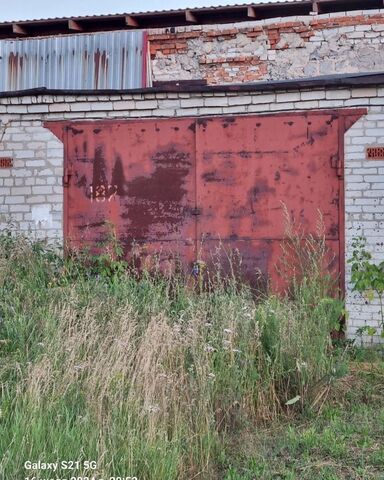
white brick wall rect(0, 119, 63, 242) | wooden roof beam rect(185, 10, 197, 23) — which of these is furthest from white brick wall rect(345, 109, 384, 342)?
wooden roof beam rect(185, 10, 197, 23)

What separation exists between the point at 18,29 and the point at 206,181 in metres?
8.22

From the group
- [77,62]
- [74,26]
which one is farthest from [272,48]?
[74,26]

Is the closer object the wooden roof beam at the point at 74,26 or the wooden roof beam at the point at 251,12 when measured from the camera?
the wooden roof beam at the point at 251,12

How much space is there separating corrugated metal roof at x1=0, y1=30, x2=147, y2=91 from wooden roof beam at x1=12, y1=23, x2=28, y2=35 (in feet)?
4.14

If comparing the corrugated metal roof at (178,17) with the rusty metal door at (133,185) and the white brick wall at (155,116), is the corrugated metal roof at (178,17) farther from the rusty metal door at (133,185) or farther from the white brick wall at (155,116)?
the rusty metal door at (133,185)

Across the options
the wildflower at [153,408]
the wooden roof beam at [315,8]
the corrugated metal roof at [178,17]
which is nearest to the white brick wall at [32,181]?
the wildflower at [153,408]

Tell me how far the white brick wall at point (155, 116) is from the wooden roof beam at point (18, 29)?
656 cm

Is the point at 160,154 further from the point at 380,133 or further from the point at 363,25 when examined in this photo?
the point at 363,25

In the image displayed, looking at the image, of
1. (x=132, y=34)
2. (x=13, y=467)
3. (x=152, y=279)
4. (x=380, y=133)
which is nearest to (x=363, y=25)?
(x=132, y=34)

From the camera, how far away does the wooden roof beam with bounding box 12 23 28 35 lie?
550 inches

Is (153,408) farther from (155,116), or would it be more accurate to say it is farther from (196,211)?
(155,116)

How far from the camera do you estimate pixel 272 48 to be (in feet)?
40.2

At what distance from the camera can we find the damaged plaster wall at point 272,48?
11.9m

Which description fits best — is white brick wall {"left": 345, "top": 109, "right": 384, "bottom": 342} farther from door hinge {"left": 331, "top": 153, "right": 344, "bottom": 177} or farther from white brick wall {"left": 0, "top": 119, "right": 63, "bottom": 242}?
white brick wall {"left": 0, "top": 119, "right": 63, "bottom": 242}
